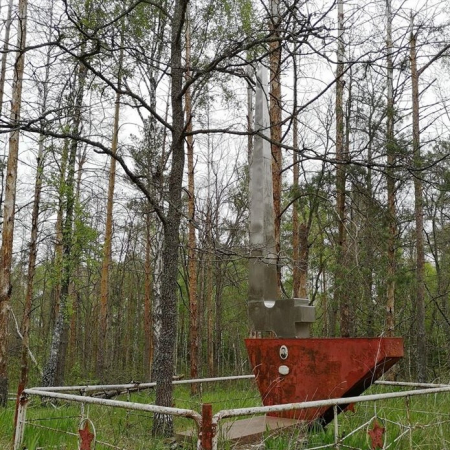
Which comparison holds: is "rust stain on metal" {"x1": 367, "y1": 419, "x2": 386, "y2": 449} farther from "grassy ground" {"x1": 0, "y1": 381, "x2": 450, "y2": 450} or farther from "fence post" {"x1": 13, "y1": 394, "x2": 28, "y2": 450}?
"fence post" {"x1": 13, "y1": 394, "x2": 28, "y2": 450}

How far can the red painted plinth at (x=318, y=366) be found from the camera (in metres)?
4.53

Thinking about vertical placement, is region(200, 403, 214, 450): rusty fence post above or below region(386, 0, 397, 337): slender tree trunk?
below

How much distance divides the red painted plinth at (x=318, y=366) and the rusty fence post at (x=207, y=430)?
86.9 inches

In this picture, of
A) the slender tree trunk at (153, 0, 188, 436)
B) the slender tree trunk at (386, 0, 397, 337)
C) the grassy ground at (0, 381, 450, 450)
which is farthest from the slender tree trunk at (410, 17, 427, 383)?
the slender tree trunk at (153, 0, 188, 436)

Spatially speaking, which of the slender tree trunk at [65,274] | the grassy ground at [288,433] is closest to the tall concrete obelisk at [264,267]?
the grassy ground at [288,433]

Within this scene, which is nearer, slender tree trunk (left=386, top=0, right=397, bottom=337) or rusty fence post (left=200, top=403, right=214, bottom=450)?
rusty fence post (left=200, top=403, right=214, bottom=450)

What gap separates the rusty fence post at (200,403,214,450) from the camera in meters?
2.57

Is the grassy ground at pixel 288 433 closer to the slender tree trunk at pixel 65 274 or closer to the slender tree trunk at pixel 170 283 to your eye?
the slender tree trunk at pixel 170 283

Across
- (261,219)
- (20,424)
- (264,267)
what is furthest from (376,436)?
(261,219)

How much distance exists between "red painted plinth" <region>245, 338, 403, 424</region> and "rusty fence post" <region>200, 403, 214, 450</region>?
2.21 meters

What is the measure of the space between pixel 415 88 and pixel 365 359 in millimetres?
11427

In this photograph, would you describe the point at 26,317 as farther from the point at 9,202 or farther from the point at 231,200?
the point at 231,200

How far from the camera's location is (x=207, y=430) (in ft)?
8.46

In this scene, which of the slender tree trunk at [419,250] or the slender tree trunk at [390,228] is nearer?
the slender tree trunk at [390,228]
